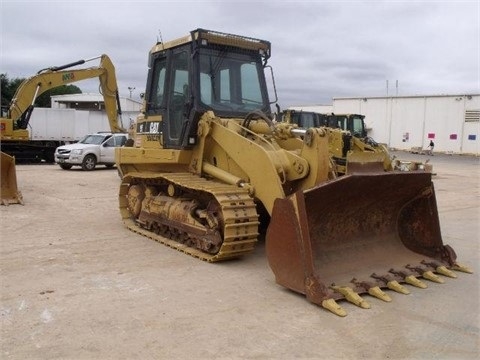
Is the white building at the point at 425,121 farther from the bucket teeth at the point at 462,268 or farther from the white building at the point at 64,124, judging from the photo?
the bucket teeth at the point at 462,268

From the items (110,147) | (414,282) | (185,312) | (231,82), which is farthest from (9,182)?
(110,147)

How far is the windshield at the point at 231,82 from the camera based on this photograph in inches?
299

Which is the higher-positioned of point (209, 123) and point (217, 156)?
point (209, 123)

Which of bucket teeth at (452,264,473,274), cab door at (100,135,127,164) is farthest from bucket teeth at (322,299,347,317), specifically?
cab door at (100,135,127,164)

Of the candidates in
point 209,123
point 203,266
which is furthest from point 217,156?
point 203,266

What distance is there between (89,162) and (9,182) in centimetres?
955

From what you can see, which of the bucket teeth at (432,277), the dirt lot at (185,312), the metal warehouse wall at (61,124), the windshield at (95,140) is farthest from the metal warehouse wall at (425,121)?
the bucket teeth at (432,277)

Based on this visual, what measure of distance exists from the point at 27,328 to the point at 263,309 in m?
2.10

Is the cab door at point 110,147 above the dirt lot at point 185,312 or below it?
above

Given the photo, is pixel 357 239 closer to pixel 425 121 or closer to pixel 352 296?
pixel 352 296

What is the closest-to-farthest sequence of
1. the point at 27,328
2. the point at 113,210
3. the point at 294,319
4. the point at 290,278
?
the point at 27,328 < the point at 294,319 < the point at 290,278 < the point at 113,210

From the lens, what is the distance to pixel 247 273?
240 inches

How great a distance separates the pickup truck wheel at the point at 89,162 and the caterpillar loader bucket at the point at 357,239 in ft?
53.5

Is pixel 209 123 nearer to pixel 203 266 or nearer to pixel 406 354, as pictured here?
pixel 203 266
